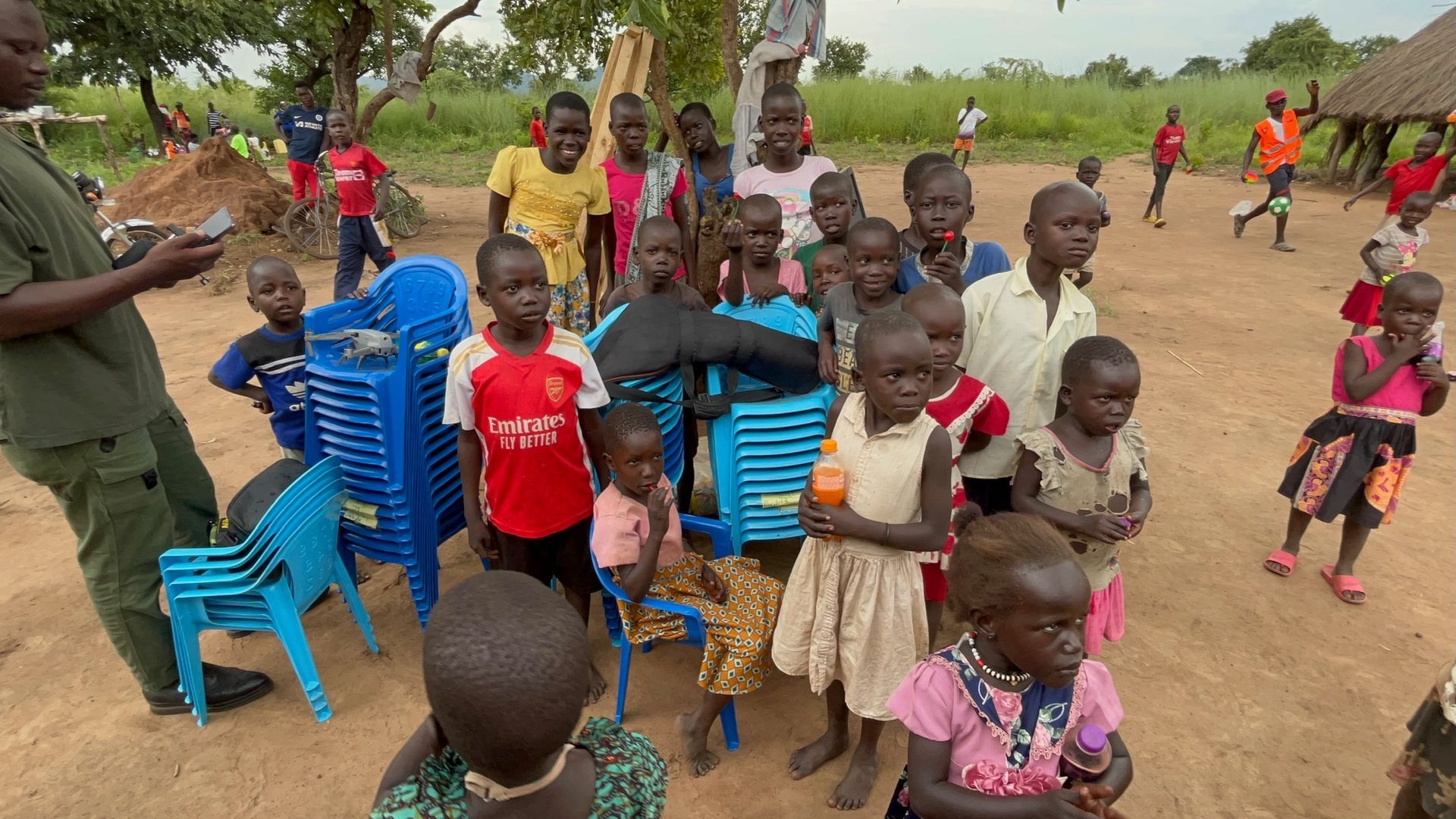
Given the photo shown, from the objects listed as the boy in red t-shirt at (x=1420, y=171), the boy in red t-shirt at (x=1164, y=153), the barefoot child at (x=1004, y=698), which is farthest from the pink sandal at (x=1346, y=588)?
the boy in red t-shirt at (x=1164, y=153)

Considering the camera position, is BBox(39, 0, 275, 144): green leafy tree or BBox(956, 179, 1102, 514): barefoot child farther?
BBox(39, 0, 275, 144): green leafy tree

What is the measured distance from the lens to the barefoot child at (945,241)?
109 inches

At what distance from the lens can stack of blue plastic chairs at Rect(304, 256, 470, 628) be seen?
2.54m

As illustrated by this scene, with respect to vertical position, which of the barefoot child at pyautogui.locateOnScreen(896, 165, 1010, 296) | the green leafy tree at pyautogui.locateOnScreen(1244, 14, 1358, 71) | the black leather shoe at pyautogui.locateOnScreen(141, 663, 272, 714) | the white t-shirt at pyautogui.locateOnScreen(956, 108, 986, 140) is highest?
the green leafy tree at pyautogui.locateOnScreen(1244, 14, 1358, 71)

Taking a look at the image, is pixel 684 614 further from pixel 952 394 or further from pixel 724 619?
pixel 952 394

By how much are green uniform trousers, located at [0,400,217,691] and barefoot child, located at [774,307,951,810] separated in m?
1.98

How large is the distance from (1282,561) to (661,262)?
300 centimetres

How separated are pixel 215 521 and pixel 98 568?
438 millimetres

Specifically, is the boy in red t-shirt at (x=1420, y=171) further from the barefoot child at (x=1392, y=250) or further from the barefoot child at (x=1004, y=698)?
the barefoot child at (x=1004, y=698)

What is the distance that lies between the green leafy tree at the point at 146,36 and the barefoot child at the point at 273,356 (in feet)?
52.5

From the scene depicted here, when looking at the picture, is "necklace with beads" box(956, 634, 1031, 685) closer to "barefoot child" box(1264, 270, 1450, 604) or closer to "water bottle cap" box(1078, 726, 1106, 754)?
"water bottle cap" box(1078, 726, 1106, 754)

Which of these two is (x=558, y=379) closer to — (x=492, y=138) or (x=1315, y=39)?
(x=492, y=138)

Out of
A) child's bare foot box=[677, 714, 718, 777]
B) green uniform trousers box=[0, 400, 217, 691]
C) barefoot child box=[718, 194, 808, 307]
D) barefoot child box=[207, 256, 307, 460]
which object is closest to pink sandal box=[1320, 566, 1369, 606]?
barefoot child box=[718, 194, 808, 307]

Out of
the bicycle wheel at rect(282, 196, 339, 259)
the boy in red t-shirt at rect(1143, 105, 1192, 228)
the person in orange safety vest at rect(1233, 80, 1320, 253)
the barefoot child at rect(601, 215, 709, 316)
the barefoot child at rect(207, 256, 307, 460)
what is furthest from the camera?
the boy in red t-shirt at rect(1143, 105, 1192, 228)
